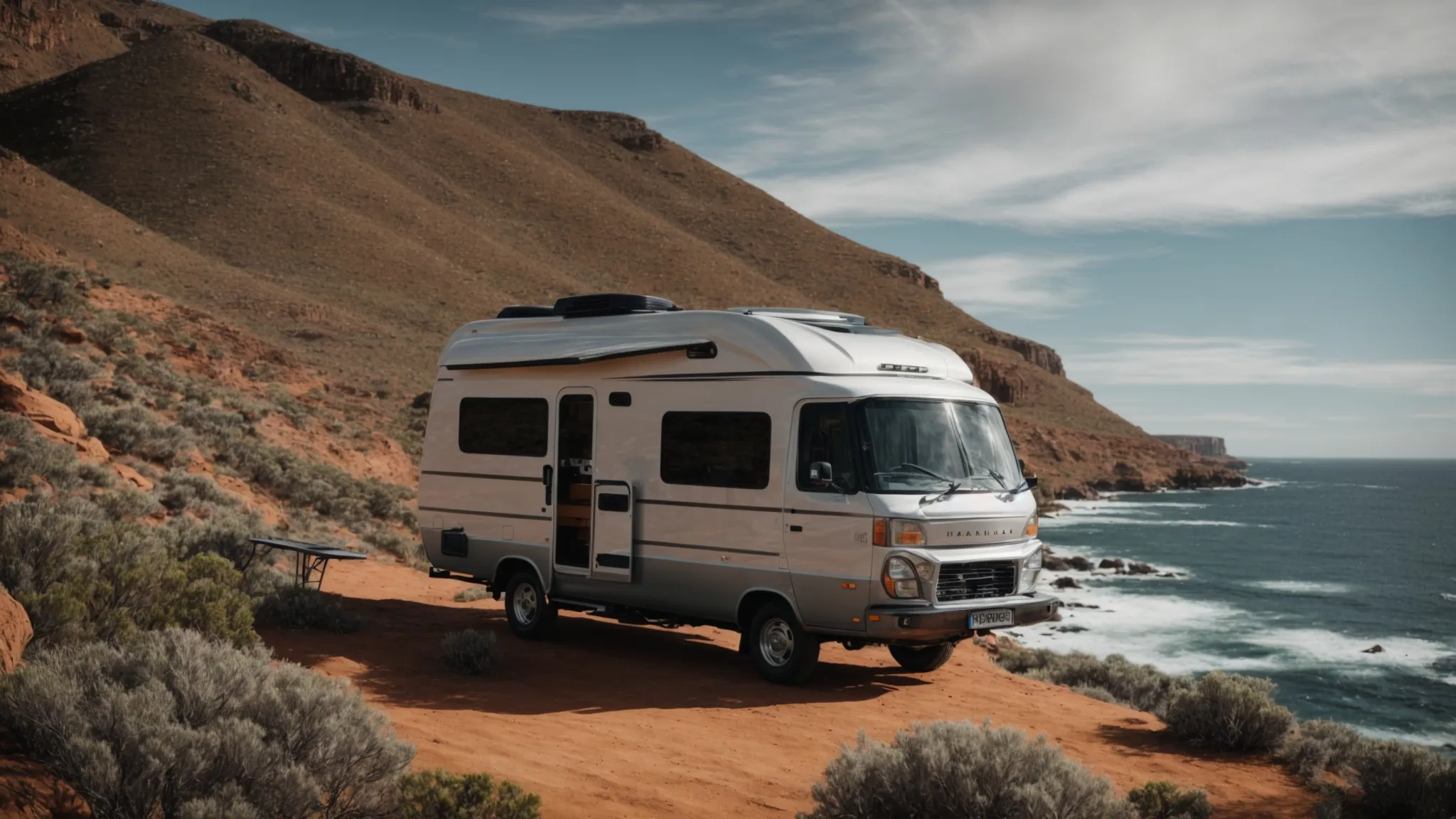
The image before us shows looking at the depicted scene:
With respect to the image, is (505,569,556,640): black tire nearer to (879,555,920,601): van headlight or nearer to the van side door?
the van side door

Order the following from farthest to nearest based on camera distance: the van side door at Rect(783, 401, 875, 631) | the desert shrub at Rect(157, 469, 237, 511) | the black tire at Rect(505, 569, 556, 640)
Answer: the desert shrub at Rect(157, 469, 237, 511)
the black tire at Rect(505, 569, 556, 640)
the van side door at Rect(783, 401, 875, 631)

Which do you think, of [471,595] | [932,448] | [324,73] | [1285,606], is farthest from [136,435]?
[324,73]

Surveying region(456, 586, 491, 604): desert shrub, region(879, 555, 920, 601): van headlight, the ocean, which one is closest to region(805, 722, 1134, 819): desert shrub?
region(879, 555, 920, 601): van headlight

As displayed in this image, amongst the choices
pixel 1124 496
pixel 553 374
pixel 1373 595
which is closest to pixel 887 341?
pixel 553 374

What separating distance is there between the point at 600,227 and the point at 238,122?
24.9m

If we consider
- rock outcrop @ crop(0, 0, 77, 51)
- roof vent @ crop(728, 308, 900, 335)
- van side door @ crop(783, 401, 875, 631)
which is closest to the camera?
van side door @ crop(783, 401, 875, 631)

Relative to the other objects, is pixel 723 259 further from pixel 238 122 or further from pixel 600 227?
pixel 238 122

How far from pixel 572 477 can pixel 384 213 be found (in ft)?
199

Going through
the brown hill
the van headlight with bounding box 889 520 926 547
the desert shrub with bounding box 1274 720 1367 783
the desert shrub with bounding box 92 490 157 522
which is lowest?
the desert shrub with bounding box 1274 720 1367 783

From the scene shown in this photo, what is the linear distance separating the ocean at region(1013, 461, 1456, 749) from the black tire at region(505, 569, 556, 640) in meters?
18.1

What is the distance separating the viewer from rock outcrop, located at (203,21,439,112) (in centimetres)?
9231

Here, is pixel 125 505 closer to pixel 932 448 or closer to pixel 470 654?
pixel 470 654

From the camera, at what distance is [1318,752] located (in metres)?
8.04

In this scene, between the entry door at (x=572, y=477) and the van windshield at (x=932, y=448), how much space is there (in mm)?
3351
